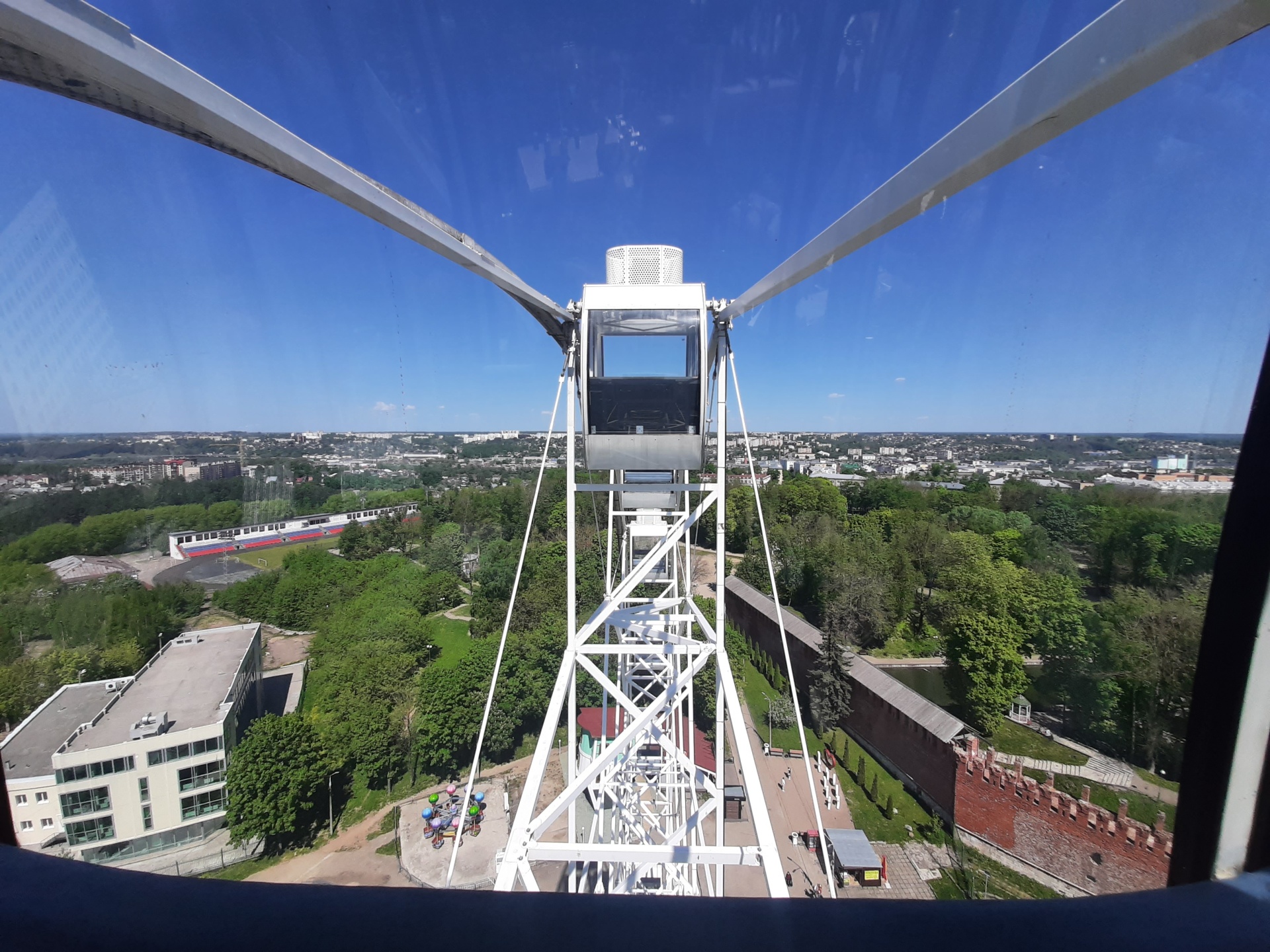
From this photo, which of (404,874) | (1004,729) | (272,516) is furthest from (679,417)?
(1004,729)

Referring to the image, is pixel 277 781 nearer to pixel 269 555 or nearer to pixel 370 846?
pixel 370 846

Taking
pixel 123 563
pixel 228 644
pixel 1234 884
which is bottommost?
pixel 228 644

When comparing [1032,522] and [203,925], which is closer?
[203,925]

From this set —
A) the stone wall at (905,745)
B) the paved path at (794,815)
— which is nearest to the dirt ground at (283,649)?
the paved path at (794,815)

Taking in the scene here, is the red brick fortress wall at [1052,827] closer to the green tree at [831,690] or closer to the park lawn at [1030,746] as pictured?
the park lawn at [1030,746]

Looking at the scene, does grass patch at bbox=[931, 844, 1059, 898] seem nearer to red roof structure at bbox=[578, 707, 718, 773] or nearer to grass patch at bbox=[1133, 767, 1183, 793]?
red roof structure at bbox=[578, 707, 718, 773]

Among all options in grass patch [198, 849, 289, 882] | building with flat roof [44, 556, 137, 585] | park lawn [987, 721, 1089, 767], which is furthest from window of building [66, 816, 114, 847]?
park lawn [987, 721, 1089, 767]

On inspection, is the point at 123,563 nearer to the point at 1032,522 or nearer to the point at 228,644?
the point at 228,644
